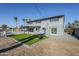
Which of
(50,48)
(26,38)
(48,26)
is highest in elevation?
(48,26)

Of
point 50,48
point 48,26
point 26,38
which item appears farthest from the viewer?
point 48,26

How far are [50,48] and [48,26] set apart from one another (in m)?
1.13

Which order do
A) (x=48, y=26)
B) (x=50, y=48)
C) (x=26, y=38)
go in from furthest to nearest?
1. (x=48, y=26)
2. (x=26, y=38)
3. (x=50, y=48)

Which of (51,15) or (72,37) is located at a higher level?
(51,15)

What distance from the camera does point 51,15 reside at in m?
7.89

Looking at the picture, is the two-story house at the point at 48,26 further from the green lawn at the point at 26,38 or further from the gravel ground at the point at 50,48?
the gravel ground at the point at 50,48

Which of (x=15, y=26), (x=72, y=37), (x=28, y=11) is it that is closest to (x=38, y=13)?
(x=28, y=11)

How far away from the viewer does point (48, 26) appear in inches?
319

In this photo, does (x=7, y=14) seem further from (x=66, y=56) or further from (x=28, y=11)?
(x=66, y=56)

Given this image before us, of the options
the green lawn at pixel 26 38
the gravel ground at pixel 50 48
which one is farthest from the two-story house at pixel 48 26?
the gravel ground at pixel 50 48

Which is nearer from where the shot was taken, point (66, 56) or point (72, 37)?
point (66, 56)

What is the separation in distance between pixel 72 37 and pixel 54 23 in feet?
3.50

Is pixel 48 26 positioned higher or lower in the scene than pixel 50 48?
higher

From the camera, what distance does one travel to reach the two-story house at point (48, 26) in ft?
25.7
